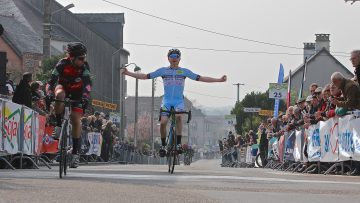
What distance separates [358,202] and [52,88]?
19.1 feet

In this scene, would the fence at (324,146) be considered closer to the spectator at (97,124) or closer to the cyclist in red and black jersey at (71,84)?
the cyclist in red and black jersey at (71,84)

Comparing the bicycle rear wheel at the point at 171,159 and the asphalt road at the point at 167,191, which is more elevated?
the bicycle rear wheel at the point at 171,159

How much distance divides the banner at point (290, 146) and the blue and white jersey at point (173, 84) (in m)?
7.45

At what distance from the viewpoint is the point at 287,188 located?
11.3m

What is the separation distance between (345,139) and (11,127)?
20.6 feet

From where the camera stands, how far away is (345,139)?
1795cm

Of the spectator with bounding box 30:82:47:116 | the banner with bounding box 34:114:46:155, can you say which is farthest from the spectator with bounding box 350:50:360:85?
the spectator with bounding box 30:82:47:116

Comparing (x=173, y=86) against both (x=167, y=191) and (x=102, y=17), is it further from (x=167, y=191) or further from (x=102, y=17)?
(x=102, y=17)

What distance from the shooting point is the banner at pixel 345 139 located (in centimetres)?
1753

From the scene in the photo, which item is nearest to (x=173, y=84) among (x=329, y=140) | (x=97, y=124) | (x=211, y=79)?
(x=211, y=79)

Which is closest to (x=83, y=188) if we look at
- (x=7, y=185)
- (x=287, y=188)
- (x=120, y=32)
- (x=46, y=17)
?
(x=7, y=185)

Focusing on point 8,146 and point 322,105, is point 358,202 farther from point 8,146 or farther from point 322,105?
point 322,105

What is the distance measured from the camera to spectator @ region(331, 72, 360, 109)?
54.3 feet

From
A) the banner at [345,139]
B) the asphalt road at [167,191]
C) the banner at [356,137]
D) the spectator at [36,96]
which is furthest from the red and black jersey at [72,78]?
the spectator at [36,96]
